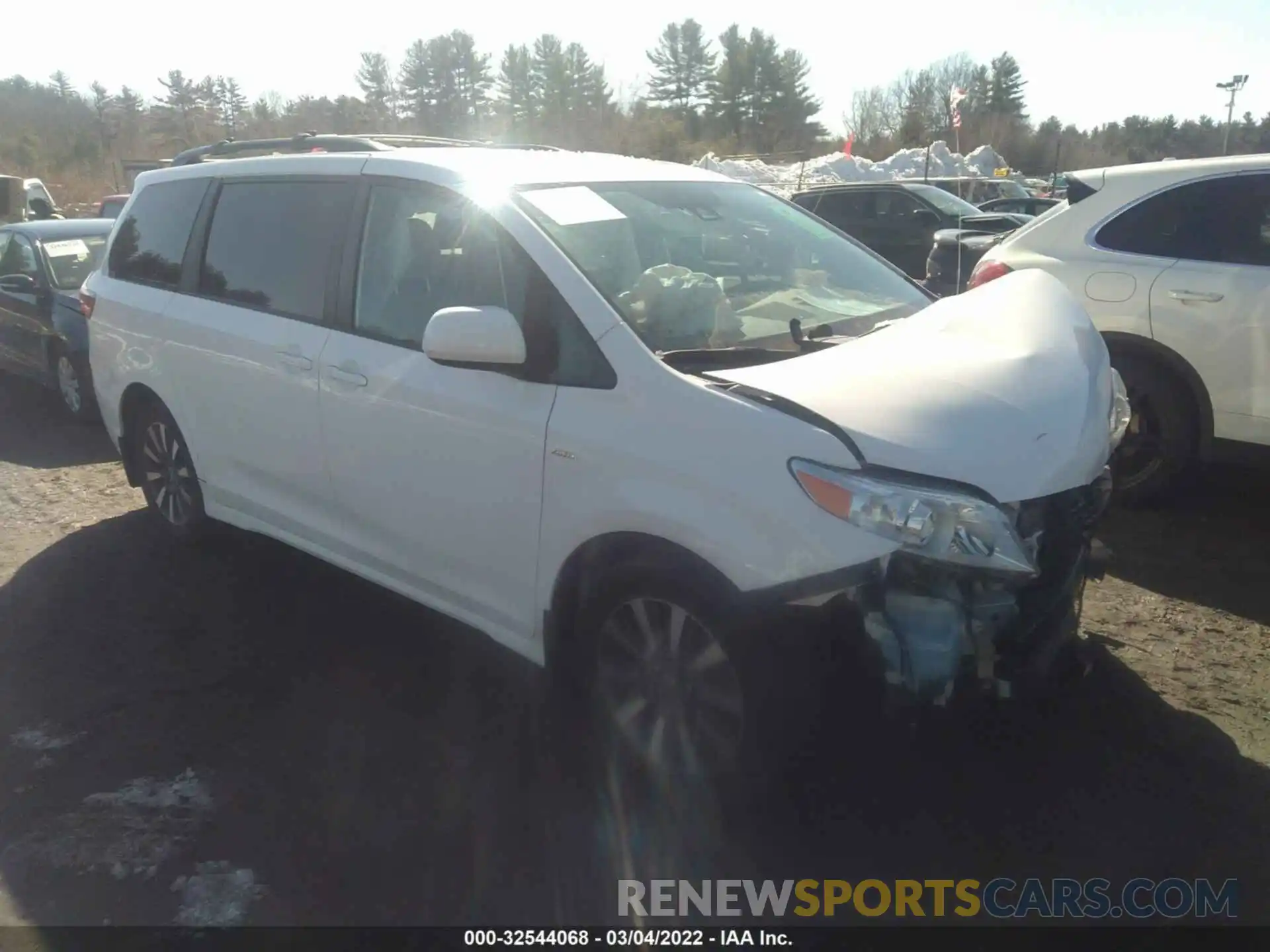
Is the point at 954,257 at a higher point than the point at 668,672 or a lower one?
higher

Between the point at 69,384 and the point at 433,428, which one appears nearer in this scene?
the point at 433,428

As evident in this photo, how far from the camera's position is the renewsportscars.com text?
2.71 meters

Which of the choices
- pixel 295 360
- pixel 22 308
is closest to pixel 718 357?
pixel 295 360

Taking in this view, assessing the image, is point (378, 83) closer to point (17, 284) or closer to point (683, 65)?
point (683, 65)

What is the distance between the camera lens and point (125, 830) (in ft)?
10.2

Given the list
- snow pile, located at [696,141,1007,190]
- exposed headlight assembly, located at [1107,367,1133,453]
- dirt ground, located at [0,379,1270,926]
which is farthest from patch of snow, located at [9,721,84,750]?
snow pile, located at [696,141,1007,190]

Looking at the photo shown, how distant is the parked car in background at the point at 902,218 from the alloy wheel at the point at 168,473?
438 inches

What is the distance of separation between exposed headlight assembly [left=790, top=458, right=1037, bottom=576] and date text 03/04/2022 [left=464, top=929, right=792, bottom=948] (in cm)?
107

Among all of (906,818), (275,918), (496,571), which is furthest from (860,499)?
(275,918)

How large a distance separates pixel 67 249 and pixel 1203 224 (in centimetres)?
816

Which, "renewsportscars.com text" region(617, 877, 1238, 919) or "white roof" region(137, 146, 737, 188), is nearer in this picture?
"renewsportscars.com text" region(617, 877, 1238, 919)

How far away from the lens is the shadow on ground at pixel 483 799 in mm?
2818

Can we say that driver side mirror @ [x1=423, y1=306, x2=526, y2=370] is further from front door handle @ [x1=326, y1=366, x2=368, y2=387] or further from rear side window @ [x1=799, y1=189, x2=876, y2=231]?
rear side window @ [x1=799, y1=189, x2=876, y2=231]

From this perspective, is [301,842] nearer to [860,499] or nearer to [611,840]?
[611,840]
